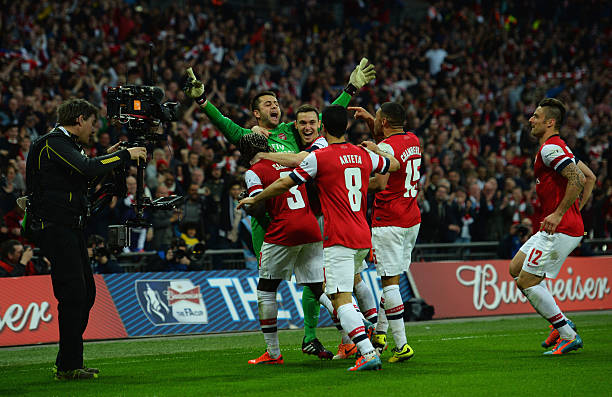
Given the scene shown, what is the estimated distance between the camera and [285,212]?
983 centimetres

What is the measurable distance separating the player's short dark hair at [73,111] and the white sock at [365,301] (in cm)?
364

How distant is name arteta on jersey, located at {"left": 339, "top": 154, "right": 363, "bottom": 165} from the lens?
29.2ft

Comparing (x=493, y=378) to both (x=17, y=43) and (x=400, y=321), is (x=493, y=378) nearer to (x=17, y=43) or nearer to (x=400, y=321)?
(x=400, y=321)

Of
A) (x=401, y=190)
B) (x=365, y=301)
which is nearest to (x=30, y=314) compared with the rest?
(x=365, y=301)

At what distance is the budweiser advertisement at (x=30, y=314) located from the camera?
13.4 meters

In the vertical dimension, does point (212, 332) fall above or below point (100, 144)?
below

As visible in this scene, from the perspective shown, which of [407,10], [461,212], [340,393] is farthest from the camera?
[407,10]

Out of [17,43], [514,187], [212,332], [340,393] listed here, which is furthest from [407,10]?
[340,393]

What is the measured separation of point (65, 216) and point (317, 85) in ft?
53.4

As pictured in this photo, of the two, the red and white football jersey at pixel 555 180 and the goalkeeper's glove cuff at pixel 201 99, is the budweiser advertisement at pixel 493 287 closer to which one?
the red and white football jersey at pixel 555 180

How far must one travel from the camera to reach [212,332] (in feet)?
49.9

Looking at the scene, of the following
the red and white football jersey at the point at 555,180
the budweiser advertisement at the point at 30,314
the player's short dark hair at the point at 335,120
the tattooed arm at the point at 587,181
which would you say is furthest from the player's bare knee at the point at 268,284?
the budweiser advertisement at the point at 30,314

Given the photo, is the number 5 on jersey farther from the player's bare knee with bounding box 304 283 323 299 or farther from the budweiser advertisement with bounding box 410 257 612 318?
the budweiser advertisement with bounding box 410 257 612 318

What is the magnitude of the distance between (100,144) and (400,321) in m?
9.39
